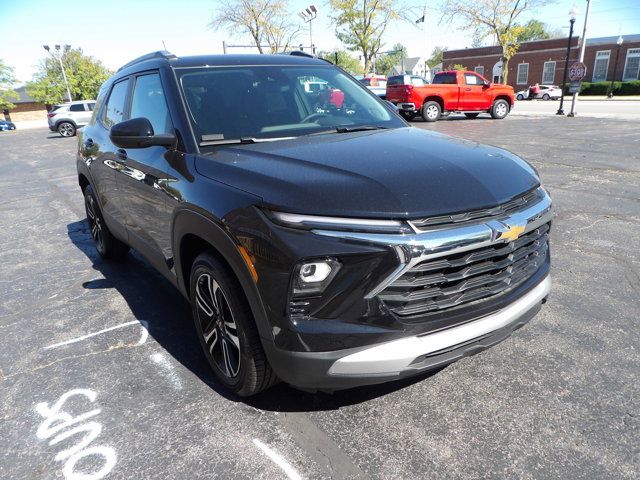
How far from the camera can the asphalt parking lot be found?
7.04ft

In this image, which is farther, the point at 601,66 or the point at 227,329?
the point at 601,66

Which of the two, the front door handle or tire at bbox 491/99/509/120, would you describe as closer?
the front door handle

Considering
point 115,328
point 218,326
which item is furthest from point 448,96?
point 218,326

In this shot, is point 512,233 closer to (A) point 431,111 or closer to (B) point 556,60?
(A) point 431,111

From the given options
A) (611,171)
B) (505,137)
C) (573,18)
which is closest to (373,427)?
(611,171)

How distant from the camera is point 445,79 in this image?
1902 centimetres

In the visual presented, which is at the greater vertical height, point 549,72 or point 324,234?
point 324,234

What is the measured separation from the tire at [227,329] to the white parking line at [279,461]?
0.26m

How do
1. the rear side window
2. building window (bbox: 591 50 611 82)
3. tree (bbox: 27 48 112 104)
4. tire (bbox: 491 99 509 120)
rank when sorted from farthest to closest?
tree (bbox: 27 48 112 104) < building window (bbox: 591 50 611 82) < tire (bbox: 491 99 509 120) < the rear side window

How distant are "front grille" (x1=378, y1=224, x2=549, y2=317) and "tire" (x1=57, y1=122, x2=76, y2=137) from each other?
2694 cm

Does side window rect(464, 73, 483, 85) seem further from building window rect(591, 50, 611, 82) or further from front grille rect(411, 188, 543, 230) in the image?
building window rect(591, 50, 611, 82)

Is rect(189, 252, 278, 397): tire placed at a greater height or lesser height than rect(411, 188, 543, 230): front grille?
lesser

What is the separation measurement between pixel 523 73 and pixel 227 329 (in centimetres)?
5976

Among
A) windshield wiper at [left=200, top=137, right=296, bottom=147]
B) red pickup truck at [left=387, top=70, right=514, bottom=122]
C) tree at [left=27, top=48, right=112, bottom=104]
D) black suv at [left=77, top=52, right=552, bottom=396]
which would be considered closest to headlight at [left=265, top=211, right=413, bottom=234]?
black suv at [left=77, top=52, right=552, bottom=396]
